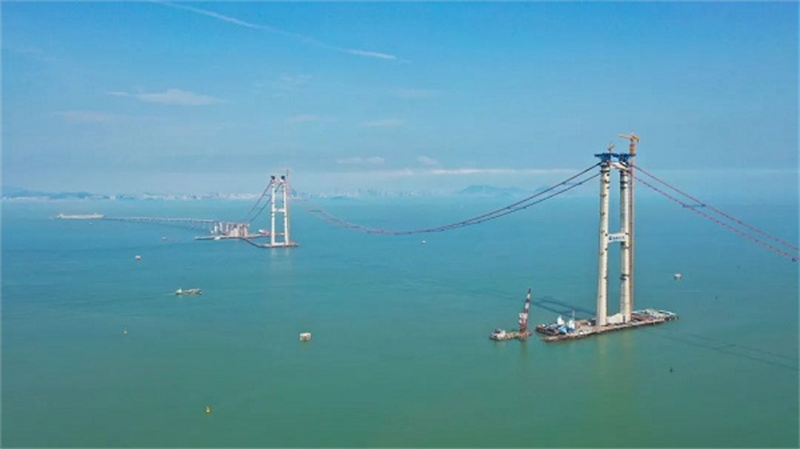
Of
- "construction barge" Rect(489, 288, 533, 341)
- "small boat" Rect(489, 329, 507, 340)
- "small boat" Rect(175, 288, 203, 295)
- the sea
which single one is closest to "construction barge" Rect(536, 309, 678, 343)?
the sea

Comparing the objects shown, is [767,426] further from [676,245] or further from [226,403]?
[676,245]

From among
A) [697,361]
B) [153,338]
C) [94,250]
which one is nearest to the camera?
[697,361]

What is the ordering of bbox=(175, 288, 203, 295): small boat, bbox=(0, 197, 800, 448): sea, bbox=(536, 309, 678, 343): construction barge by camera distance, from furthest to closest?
1. bbox=(175, 288, 203, 295): small boat
2. bbox=(536, 309, 678, 343): construction barge
3. bbox=(0, 197, 800, 448): sea

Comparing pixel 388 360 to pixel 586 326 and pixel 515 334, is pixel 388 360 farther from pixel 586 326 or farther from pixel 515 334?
pixel 586 326

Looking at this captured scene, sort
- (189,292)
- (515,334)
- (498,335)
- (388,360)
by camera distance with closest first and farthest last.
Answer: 1. (388,360)
2. (498,335)
3. (515,334)
4. (189,292)

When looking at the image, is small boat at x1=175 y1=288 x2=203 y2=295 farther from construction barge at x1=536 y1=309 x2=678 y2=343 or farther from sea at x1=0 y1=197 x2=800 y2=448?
construction barge at x1=536 y1=309 x2=678 y2=343

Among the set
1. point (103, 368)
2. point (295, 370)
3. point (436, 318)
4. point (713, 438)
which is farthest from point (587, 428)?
point (103, 368)

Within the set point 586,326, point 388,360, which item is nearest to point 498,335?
point 586,326
